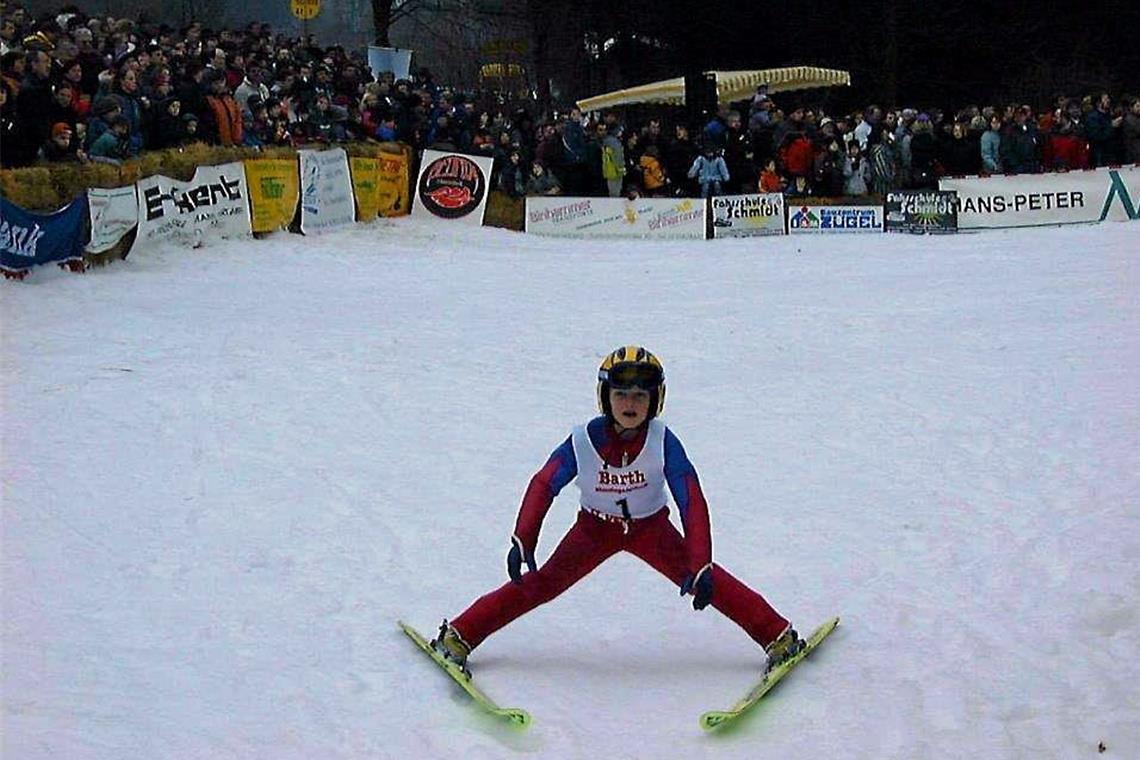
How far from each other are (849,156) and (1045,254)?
16.9 feet

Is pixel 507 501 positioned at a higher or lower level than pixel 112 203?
lower

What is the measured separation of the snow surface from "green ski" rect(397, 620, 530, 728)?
0.07 m

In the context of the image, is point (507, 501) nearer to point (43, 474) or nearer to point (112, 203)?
point (43, 474)

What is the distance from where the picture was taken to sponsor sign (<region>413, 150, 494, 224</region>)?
886 inches

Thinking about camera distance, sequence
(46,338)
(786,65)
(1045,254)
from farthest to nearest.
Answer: (786,65) < (1045,254) < (46,338)

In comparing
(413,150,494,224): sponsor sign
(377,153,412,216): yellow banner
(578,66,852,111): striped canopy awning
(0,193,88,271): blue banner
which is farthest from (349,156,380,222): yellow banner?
(578,66,852,111): striped canopy awning

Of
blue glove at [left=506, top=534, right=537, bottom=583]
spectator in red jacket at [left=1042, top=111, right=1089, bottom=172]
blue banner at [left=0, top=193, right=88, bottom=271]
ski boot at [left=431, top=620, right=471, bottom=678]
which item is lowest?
ski boot at [left=431, top=620, right=471, bottom=678]

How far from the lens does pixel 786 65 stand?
3656 cm

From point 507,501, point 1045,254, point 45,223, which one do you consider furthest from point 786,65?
point 507,501

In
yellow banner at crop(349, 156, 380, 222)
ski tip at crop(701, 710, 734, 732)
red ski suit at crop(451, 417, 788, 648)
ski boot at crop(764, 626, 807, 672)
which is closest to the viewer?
ski tip at crop(701, 710, 734, 732)

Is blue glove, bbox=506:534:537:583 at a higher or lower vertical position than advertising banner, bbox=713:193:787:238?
lower

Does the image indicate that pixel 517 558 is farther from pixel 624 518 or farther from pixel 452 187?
pixel 452 187

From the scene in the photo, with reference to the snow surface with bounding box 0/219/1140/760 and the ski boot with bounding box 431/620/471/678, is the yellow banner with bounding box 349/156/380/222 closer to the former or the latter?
the snow surface with bounding box 0/219/1140/760

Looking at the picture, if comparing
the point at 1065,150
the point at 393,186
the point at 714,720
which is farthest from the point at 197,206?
the point at 1065,150
